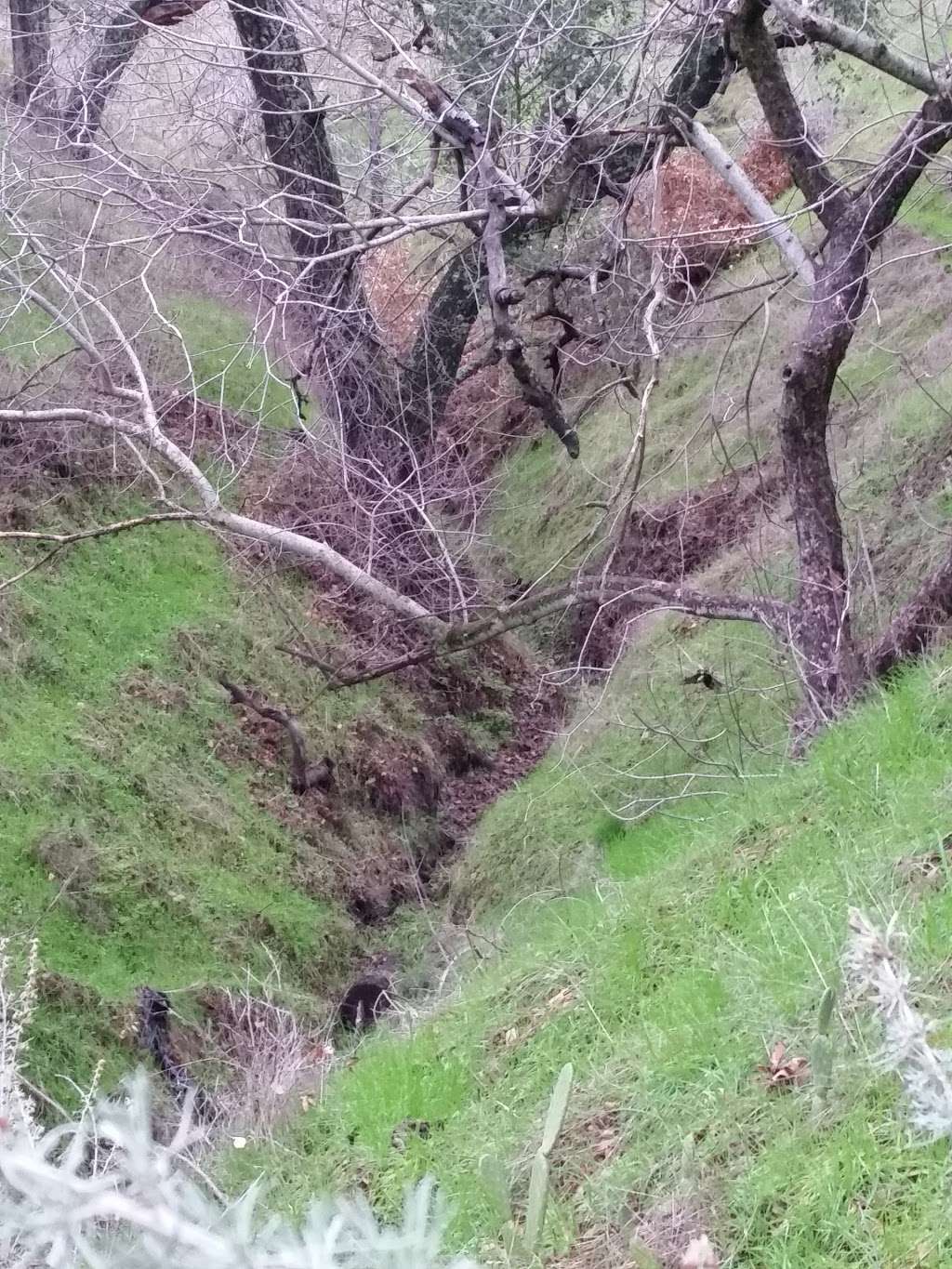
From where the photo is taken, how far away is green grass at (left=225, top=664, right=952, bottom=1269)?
102 inches

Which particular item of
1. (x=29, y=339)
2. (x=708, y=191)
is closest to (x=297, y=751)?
(x=29, y=339)

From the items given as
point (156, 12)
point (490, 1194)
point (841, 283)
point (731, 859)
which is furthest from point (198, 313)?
point (490, 1194)

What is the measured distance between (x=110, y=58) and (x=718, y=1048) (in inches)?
367

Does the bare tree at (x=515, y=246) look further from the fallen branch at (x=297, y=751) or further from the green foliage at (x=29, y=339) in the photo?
the fallen branch at (x=297, y=751)

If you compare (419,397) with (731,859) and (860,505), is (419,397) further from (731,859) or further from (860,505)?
(731,859)

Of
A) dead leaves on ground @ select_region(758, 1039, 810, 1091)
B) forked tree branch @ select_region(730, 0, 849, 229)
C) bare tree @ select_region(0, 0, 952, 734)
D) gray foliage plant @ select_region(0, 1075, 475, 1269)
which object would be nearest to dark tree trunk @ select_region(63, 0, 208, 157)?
bare tree @ select_region(0, 0, 952, 734)

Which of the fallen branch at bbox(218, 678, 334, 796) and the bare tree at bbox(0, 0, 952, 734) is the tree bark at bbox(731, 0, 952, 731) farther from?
the fallen branch at bbox(218, 678, 334, 796)

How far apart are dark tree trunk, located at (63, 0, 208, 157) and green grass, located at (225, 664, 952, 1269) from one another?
6.37 m

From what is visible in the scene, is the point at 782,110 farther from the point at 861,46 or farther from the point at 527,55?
the point at 527,55

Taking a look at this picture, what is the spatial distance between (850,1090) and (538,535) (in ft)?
33.5

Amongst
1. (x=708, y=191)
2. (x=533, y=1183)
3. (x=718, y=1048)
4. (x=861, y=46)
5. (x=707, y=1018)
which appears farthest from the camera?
(x=708, y=191)

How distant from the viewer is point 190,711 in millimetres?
9172

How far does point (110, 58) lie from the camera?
922cm

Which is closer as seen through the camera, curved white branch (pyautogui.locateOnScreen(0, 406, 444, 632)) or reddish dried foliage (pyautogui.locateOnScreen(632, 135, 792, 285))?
curved white branch (pyautogui.locateOnScreen(0, 406, 444, 632))
